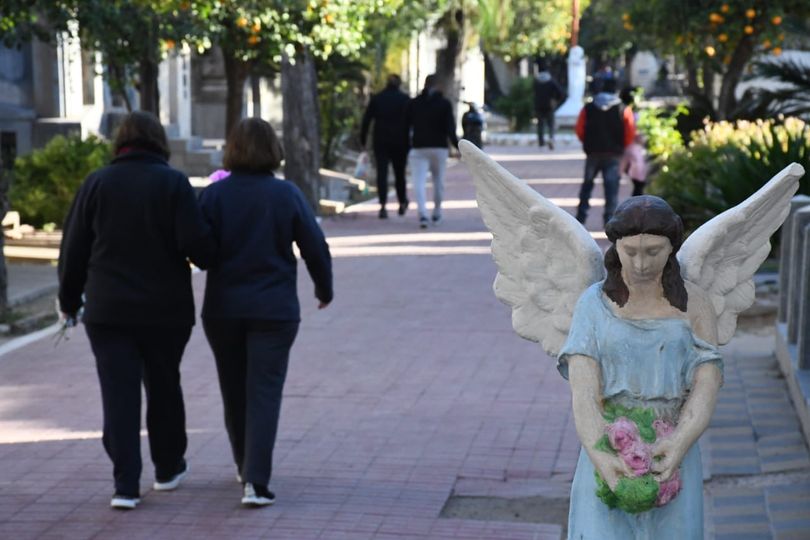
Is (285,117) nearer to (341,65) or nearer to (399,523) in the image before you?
(341,65)

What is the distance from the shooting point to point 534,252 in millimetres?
3986

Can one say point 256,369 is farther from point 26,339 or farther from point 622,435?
point 26,339

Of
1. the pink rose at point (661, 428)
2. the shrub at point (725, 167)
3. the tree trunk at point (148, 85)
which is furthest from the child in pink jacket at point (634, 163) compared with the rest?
the pink rose at point (661, 428)

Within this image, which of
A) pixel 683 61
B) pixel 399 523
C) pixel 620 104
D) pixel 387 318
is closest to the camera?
pixel 399 523

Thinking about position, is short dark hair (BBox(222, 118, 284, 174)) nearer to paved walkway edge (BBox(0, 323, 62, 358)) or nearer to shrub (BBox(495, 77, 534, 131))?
paved walkway edge (BBox(0, 323, 62, 358))

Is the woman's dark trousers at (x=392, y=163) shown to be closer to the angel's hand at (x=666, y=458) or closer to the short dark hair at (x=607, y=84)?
the short dark hair at (x=607, y=84)

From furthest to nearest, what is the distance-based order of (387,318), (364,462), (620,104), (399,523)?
(620,104) < (387,318) < (364,462) < (399,523)

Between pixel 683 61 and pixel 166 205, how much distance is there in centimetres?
2456

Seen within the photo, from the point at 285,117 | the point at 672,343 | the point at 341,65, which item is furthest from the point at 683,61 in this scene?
the point at 672,343

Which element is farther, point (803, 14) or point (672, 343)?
point (803, 14)

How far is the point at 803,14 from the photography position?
18.3 metres

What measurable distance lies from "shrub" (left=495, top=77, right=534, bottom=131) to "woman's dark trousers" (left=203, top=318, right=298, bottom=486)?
34.4 metres

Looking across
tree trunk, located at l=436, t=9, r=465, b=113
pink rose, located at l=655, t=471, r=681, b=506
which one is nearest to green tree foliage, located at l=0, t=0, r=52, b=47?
pink rose, located at l=655, t=471, r=681, b=506

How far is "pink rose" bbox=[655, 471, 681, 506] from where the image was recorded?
3543mm
